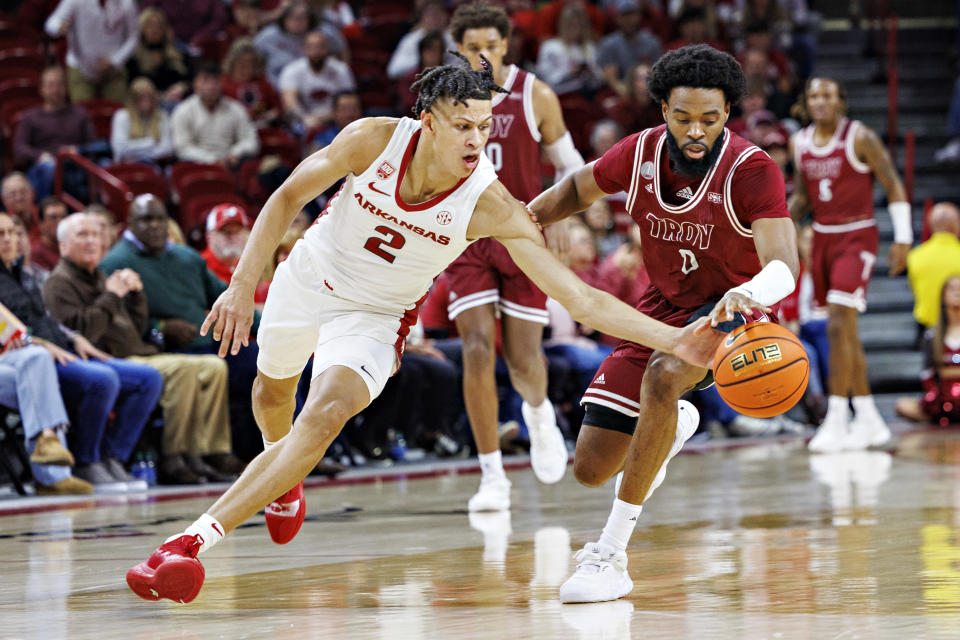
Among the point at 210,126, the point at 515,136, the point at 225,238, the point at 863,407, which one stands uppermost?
the point at 210,126

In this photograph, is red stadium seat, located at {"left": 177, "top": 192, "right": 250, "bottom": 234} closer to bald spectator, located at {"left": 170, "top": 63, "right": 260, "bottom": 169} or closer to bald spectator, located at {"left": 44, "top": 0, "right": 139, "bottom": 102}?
bald spectator, located at {"left": 170, "top": 63, "right": 260, "bottom": 169}

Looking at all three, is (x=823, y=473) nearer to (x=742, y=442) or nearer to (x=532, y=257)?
(x=742, y=442)

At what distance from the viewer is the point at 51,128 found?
10.2 metres

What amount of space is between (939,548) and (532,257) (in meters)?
1.72

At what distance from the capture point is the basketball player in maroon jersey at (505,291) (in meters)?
6.09

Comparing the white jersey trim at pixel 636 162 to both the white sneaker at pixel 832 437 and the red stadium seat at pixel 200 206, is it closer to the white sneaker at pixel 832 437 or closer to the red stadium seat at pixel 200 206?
the white sneaker at pixel 832 437

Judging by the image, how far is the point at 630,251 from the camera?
9984 millimetres

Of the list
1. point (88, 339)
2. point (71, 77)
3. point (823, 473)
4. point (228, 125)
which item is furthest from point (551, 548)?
point (71, 77)

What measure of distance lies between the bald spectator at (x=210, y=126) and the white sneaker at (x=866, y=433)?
5.12 m

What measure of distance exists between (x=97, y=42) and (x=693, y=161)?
8399 millimetres

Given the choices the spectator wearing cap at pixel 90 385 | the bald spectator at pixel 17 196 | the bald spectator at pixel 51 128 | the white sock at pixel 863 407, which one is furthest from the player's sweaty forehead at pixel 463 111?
the bald spectator at pixel 51 128

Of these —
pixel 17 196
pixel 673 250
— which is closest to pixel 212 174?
pixel 17 196

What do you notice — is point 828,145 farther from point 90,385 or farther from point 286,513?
point 286,513

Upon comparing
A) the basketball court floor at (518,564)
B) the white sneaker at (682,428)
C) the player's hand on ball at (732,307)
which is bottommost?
the basketball court floor at (518,564)
